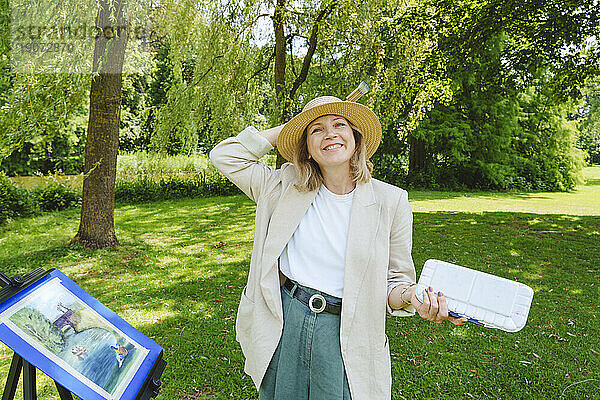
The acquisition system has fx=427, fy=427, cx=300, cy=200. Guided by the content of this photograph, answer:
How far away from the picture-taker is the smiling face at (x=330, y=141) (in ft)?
6.41

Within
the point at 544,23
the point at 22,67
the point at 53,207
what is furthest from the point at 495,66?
the point at 53,207

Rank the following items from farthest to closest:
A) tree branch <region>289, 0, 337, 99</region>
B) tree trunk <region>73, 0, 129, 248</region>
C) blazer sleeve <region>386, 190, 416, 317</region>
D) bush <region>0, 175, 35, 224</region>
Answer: bush <region>0, 175, 35, 224</region> → tree branch <region>289, 0, 337, 99</region> → tree trunk <region>73, 0, 129, 248</region> → blazer sleeve <region>386, 190, 416, 317</region>

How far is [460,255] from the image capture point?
777 centimetres

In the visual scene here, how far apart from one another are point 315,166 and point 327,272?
0.54 m

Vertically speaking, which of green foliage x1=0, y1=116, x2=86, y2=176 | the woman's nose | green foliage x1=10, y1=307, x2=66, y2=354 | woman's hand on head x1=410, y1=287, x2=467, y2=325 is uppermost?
the woman's nose

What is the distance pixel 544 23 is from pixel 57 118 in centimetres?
932

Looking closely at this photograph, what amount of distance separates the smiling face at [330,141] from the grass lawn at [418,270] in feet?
8.01

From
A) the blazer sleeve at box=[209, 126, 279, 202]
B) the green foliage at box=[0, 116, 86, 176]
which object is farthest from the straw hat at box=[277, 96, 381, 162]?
the green foliage at box=[0, 116, 86, 176]

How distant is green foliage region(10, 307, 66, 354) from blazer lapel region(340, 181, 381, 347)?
112 cm

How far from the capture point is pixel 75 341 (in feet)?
5.67

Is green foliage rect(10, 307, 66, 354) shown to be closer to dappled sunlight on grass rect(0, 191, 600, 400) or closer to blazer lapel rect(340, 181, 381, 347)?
blazer lapel rect(340, 181, 381, 347)

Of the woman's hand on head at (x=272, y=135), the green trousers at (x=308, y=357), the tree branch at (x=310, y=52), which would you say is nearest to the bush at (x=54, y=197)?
the tree branch at (x=310, y=52)

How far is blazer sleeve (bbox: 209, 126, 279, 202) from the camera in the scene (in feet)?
7.02

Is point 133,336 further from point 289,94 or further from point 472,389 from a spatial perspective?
point 289,94
